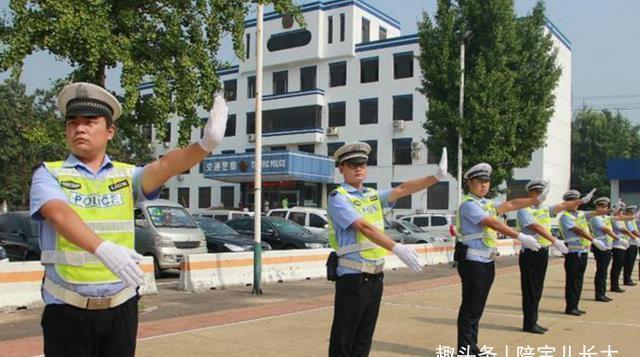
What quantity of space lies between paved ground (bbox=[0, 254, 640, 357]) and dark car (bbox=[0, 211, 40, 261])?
298 centimetres

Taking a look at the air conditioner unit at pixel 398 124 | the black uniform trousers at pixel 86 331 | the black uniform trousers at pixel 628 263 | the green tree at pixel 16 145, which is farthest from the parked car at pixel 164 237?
the air conditioner unit at pixel 398 124

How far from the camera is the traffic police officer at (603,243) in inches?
467

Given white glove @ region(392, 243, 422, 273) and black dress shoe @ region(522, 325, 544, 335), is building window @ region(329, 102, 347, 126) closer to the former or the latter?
black dress shoe @ region(522, 325, 544, 335)

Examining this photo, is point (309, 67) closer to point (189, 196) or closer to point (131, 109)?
point (189, 196)

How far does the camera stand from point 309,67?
45156mm

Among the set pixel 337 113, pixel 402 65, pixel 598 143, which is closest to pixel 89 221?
pixel 402 65

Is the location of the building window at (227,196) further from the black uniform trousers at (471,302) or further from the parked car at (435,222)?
the black uniform trousers at (471,302)

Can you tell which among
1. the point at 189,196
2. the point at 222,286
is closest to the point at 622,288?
the point at 222,286

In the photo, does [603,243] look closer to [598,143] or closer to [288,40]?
[288,40]

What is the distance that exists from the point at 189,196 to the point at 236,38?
4129cm

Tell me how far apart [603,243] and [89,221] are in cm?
1072

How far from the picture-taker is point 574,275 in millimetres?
10070

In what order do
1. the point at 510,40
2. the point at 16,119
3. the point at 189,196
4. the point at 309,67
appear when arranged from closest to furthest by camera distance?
1. the point at 510,40
2. the point at 16,119
3. the point at 309,67
4. the point at 189,196

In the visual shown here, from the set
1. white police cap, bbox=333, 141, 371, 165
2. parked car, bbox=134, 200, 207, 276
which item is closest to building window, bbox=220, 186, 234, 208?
parked car, bbox=134, 200, 207, 276
